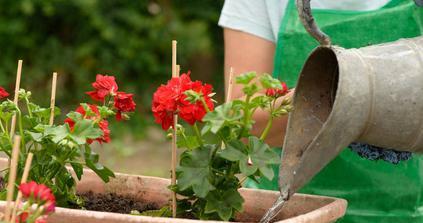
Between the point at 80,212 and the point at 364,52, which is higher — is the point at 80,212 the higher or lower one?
the lower one

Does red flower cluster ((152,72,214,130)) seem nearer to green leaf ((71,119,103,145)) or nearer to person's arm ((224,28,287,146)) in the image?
green leaf ((71,119,103,145))

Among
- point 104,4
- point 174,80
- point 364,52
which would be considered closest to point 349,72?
→ point 364,52

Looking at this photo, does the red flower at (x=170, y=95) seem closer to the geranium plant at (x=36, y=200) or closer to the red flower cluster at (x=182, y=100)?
the red flower cluster at (x=182, y=100)

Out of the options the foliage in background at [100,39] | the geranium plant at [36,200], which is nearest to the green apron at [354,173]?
the geranium plant at [36,200]

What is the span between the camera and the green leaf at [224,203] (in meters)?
1.34

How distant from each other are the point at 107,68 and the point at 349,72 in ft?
14.4

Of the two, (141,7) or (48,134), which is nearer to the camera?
(48,134)

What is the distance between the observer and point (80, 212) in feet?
4.10

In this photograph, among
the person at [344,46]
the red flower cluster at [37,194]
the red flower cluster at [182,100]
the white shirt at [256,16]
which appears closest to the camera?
the red flower cluster at [37,194]

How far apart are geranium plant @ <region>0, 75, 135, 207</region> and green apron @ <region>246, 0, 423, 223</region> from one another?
0.48 m

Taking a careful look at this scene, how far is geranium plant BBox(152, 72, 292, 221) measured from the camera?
A: 1.31 metres

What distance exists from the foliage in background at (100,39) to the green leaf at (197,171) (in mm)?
3972

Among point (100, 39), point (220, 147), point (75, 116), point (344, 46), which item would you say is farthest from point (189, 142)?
point (100, 39)

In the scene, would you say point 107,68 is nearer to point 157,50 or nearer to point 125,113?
point 157,50
